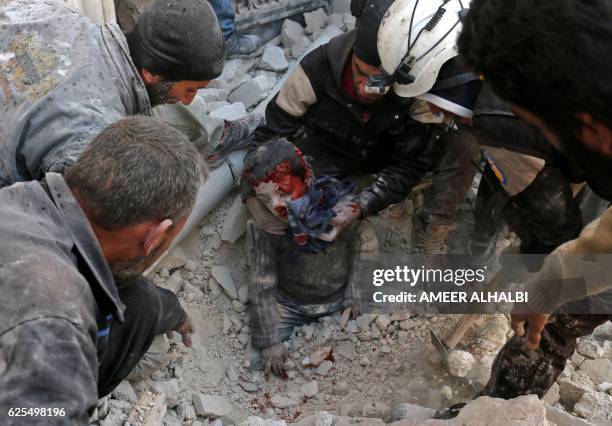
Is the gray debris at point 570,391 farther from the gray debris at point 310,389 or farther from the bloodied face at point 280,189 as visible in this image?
the bloodied face at point 280,189

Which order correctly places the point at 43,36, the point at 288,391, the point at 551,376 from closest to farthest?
the point at 43,36, the point at 551,376, the point at 288,391

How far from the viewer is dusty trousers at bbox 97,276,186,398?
260 cm

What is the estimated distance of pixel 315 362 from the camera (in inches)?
164

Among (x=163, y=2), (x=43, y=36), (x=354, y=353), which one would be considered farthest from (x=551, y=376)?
(x=43, y=36)

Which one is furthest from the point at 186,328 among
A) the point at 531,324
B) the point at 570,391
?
the point at 570,391

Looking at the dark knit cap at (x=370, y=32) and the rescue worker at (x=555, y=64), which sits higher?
the rescue worker at (x=555, y=64)

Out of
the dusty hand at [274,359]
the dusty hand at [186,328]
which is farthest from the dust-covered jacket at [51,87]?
the dusty hand at [274,359]

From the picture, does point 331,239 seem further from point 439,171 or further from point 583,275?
point 583,275

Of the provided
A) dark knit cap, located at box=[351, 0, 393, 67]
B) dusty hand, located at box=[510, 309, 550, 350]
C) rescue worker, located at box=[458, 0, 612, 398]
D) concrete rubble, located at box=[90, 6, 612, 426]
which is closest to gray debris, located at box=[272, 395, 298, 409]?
concrete rubble, located at box=[90, 6, 612, 426]

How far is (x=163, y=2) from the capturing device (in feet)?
10.7

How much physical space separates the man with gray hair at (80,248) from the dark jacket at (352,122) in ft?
6.72

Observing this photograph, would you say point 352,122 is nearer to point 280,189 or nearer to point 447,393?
→ point 280,189

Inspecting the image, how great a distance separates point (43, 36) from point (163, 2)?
2.09 ft

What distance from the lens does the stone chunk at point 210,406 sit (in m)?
3.59
